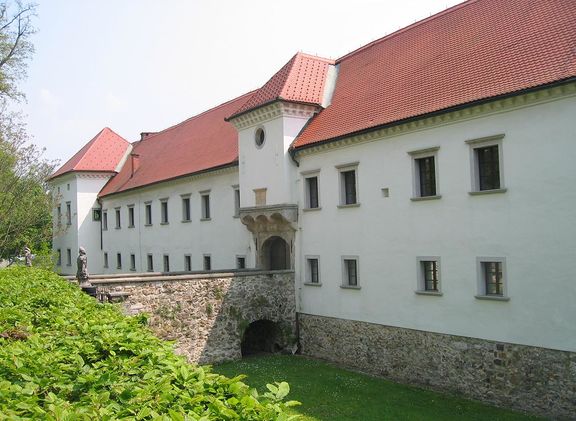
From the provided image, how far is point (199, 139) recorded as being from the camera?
33594 mm

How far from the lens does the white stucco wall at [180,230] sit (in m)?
27.2

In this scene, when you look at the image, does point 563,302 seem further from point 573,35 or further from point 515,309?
point 573,35

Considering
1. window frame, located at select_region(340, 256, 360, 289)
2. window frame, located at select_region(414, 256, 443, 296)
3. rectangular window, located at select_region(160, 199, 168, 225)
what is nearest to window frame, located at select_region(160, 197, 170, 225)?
rectangular window, located at select_region(160, 199, 168, 225)

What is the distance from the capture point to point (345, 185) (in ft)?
68.0

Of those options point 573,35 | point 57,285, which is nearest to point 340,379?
A: point 57,285

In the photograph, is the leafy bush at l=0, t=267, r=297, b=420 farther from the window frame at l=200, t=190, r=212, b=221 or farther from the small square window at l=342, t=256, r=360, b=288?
the window frame at l=200, t=190, r=212, b=221

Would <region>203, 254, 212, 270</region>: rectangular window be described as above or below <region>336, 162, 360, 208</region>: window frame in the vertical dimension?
below

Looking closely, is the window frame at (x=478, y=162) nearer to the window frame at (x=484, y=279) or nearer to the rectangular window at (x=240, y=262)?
the window frame at (x=484, y=279)

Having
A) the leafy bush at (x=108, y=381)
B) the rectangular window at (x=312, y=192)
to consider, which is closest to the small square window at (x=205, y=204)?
the rectangular window at (x=312, y=192)

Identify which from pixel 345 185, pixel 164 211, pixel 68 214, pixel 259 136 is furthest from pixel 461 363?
pixel 68 214

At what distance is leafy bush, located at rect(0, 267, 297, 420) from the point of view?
412cm

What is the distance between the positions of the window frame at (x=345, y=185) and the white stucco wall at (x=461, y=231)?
173mm

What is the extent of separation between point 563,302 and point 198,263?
64.4 ft

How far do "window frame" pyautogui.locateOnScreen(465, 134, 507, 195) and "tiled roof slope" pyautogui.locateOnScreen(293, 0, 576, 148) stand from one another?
3.80 ft
